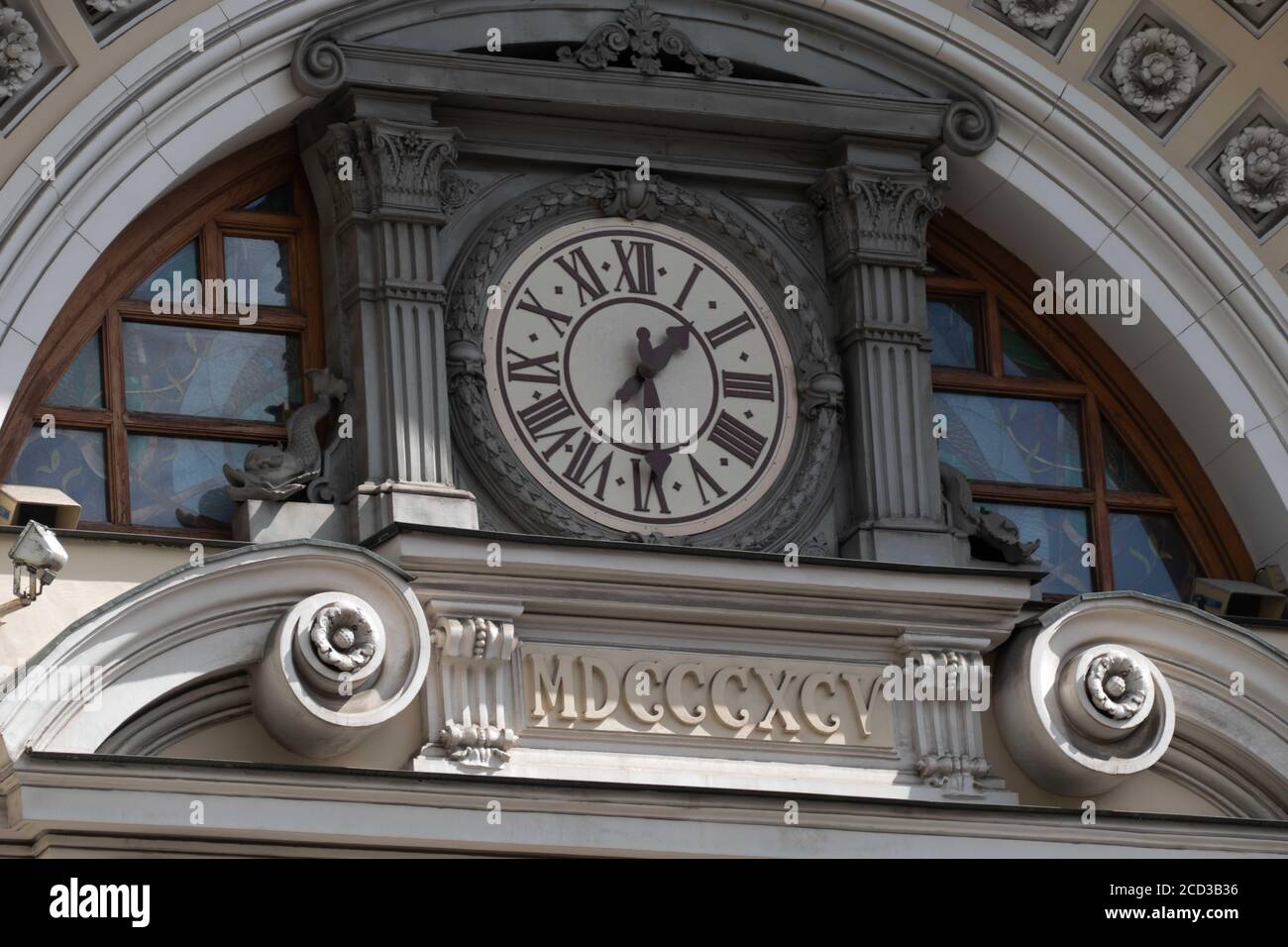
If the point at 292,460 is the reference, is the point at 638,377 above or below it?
above

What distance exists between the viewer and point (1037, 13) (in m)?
14.7

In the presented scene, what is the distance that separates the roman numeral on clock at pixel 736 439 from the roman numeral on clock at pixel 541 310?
708 mm

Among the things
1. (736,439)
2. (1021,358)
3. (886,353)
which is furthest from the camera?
(1021,358)

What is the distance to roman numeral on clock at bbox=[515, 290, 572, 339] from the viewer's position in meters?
13.6

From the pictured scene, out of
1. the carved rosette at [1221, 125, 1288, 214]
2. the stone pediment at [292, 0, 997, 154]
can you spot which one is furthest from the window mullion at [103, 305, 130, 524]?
the carved rosette at [1221, 125, 1288, 214]

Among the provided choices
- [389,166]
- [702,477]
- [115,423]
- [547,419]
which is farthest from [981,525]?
[115,423]

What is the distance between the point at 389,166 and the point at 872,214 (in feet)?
6.65

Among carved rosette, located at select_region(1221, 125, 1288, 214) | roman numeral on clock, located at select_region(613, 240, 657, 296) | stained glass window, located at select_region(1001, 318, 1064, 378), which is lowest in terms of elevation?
stained glass window, located at select_region(1001, 318, 1064, 378)

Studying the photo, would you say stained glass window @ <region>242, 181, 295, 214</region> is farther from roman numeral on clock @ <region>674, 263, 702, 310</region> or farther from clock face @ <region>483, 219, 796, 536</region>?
roman numeral on clock @ <region>674, 263, 702, 310</region>

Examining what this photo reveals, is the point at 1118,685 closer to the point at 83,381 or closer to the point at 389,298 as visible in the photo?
the point at 389,298

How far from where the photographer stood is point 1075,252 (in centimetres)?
1477

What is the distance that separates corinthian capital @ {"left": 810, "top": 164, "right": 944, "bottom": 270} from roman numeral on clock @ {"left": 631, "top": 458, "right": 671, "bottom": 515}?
4.24 ft

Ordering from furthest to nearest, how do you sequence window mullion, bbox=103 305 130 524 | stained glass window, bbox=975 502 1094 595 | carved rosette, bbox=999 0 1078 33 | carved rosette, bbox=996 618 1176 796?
carved rosette, bbox=999 0 1078 33
stained glass window, bbox=975 502 1094 595
carved rosette, bbox=996 618 1176 796
window mullion, bbox=103 305 130 524
